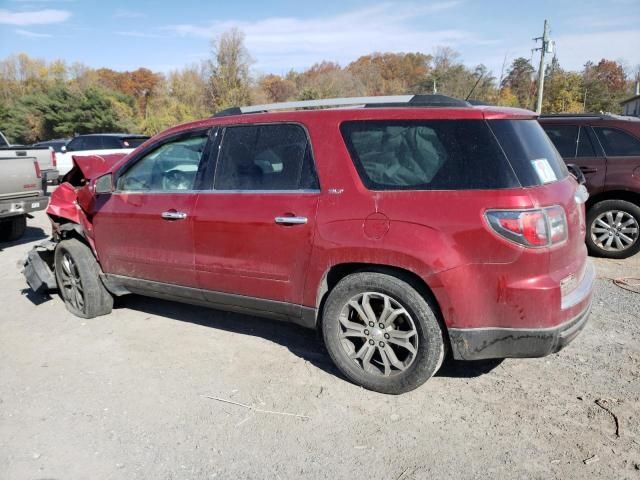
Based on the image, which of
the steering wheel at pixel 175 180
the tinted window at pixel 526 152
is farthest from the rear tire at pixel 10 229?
the tinted window at pixel 526 152

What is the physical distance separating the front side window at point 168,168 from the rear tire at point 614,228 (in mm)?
4958

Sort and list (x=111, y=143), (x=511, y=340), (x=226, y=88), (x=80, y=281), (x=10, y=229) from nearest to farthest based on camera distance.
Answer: (x=511, y=340) < (x=80, y=281) < (x=10, y=229) < (x=111, y=143) < (x=226, y=88)

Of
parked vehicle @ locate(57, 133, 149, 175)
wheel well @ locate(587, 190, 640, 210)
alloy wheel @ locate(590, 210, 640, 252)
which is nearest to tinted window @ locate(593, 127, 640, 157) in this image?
wheel well @ locate(587, 190, 640, 210)

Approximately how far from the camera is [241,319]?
4656mm

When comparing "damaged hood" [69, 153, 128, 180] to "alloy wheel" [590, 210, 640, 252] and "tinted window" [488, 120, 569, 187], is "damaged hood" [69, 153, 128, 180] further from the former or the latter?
"alloy wheel" [590, 210, 640, 252]

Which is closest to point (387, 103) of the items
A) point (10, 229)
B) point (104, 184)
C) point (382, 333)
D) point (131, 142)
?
point (382, 333)

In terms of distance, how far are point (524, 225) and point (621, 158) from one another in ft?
14.4

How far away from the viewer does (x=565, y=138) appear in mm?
6547

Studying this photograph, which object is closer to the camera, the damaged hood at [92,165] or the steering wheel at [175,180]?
the steering wheel at [175,180]

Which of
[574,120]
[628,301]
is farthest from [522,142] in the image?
[574,120]

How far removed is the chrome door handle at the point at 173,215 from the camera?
386cm

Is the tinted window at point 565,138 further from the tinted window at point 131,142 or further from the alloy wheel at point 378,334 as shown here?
the tinted window at point 131,142

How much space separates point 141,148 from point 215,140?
858mm

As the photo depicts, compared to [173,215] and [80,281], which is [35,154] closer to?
[80,281]
